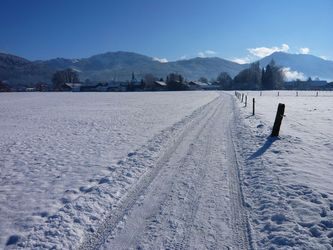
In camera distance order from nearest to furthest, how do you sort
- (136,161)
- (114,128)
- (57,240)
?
1. (57,240)
2. (136,161)
3. (114,128)

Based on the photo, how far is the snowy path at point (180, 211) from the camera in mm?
4793

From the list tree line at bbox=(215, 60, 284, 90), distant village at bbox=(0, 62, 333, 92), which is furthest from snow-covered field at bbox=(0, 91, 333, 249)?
tree line at bbox=(215, 60, 284, 90)

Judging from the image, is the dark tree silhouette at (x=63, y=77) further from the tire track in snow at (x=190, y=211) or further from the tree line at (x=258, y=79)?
the tire track in snow at (x=190, y=211)

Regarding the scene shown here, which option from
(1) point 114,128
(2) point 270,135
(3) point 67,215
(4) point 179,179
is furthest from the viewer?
(1) point 114,128

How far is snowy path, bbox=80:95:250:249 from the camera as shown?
15.7 ft

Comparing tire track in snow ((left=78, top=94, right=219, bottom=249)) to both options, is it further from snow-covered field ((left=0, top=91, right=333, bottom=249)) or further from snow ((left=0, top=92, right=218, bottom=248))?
snow ((left=0, top=92, right=218, bottom=248))

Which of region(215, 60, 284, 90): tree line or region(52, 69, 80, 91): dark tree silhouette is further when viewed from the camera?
region(52, 69, 80, 91): dark tree silhouette

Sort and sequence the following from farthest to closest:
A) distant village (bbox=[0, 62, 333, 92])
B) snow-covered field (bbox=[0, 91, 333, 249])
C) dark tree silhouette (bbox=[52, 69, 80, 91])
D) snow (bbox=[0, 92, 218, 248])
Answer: dark tree silhouette (bbox=[52, 69, 80, 91]), distant village (bbox=[0, 62, 333, 92]), snow (bbox=[0, 92, 218, 248]), snow-covered field (bbox=[0, 91, 333, 249])

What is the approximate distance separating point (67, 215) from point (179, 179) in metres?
2.96

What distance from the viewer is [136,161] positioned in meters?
9.72

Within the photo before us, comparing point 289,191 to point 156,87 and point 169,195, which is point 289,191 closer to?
point 169,195

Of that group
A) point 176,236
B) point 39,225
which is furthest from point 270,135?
point 39,225

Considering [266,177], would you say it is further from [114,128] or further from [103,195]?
[114,128]

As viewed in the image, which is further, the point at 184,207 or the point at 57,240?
the point at 184,207
